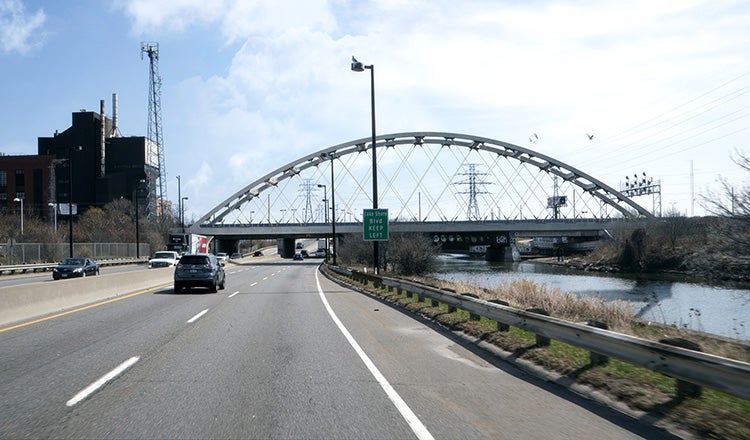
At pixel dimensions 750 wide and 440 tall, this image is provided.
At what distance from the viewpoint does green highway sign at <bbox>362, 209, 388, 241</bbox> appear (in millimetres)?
30000

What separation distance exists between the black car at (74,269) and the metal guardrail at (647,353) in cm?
2991

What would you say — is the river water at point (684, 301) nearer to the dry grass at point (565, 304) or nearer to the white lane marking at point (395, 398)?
the dry grass at point (565, 304)

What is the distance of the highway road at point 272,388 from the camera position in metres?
5.83

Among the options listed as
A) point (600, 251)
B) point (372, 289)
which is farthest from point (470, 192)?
point (372, 289)

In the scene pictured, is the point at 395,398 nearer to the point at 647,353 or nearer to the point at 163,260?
the point at 647,353

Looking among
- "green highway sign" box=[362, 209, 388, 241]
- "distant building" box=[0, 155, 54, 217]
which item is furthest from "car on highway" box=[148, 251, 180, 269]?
"distant building" box=[0, 155, 54, 217]

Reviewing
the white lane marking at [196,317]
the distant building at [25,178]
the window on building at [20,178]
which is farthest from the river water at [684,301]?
the window on building at [20,178]

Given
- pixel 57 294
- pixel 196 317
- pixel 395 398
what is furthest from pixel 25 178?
pixel 395 398

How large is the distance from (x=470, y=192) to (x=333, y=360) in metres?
99.8

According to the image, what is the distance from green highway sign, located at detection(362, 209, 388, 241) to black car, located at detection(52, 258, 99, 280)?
17494mm

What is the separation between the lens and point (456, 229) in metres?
82.3

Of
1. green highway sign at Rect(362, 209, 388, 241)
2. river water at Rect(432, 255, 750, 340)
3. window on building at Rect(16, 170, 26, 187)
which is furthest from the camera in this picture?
window on building at Rect(16, 170, 26, 187)

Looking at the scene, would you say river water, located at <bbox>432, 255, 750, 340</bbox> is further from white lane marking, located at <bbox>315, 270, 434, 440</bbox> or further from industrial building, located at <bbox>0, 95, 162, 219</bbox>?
industrial building, located at <bbox>0, 95, 162, 219</bbox>

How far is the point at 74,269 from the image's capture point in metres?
34.1
